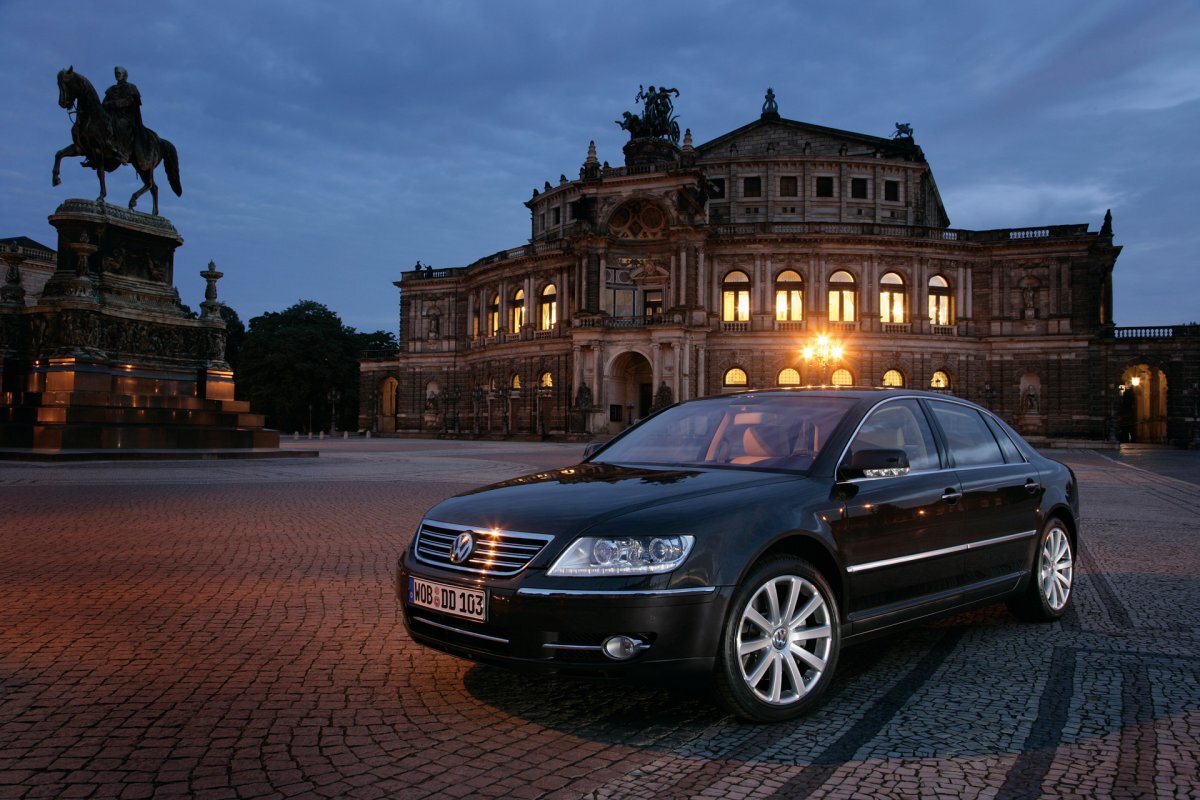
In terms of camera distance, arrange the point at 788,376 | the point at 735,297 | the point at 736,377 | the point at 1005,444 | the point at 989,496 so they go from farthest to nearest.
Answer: the point at 735,297
the point at 736,377
the point at 788,376
the point at 1005,444
the point at 989,496

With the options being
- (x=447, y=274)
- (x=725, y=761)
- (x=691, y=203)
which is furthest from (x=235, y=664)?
(x=447, y=274)

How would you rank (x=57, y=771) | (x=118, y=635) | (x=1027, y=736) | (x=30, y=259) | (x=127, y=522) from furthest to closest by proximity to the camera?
(x=30, y=259), (x=127, y=522), (x=118, y=635), (x=1027, y=736), (x=57, y=771)

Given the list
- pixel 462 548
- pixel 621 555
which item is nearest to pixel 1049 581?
pixel 621 555

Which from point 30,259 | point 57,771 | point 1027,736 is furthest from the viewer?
point 30,259

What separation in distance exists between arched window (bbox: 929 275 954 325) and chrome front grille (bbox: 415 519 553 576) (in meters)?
57.5

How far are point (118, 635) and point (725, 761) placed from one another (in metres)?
4.06

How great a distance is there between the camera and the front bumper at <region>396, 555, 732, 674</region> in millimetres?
3730

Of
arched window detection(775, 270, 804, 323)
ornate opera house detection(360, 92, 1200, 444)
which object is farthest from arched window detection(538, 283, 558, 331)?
arched window detection(775, 270, 804, 323)

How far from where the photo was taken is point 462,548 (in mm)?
4176

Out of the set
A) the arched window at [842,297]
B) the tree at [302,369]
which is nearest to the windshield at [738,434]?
the arched window at [842,297]

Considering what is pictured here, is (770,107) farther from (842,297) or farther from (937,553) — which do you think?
(937,553)

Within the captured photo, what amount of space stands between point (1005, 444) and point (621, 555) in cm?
385

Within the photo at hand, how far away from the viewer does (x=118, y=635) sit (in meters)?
5.51

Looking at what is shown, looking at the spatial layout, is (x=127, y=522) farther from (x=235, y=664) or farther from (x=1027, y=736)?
(x=1027, y=736)
